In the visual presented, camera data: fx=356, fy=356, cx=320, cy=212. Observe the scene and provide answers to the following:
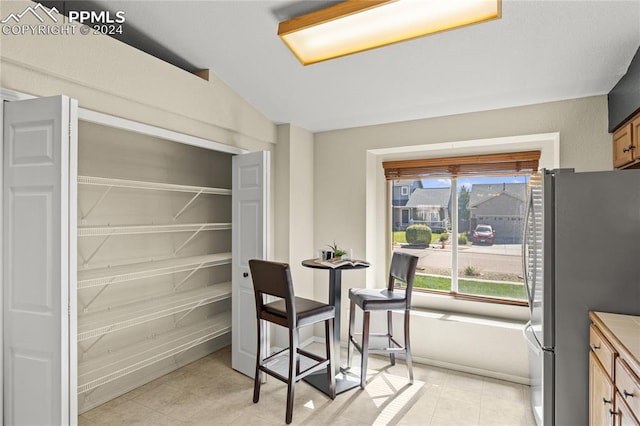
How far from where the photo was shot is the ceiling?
209cm

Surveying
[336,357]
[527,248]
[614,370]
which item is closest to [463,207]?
[527,248]

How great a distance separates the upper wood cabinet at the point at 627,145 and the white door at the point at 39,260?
3.12 metres

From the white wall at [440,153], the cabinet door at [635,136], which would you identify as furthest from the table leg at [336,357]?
the cabinet door at [635,136]

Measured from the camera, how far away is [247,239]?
312 centimetres

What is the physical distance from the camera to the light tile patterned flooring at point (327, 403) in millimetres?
2473

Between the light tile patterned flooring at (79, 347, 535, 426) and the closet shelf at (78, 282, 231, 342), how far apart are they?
618mm

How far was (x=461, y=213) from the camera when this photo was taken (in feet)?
12.1

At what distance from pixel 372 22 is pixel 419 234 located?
7.81 feet

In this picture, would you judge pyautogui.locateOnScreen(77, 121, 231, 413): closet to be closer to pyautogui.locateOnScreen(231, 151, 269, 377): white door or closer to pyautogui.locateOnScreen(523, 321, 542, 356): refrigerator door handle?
pyautogui.locateOnScreen(231, 151, 269, 377): white door

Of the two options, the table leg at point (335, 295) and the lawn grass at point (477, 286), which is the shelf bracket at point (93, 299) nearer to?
the table leg at point (335, 295)

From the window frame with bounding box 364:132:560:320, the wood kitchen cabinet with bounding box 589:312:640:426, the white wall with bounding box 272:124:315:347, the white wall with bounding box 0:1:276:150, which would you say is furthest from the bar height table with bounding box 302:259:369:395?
the wood kitchen cabinet with bounding box 589:312:640:426

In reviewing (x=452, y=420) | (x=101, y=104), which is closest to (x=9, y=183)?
(x=101, y=104)

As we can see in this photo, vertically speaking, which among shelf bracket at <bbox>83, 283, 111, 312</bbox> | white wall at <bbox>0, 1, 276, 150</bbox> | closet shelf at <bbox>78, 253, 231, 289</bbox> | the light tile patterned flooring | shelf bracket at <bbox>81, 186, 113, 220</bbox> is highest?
white wall at <bbox>0, 1, 276, 150</bbox>

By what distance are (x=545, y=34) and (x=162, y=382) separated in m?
3.78
